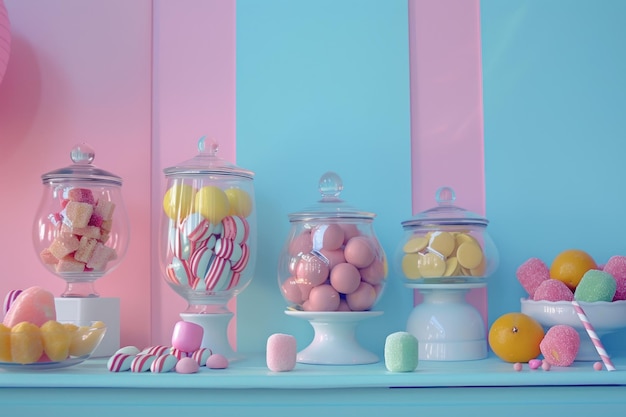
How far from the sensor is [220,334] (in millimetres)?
1299

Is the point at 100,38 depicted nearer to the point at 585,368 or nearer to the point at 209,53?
the point at 209,53

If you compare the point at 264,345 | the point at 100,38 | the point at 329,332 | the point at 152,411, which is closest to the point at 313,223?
the point at 329,332

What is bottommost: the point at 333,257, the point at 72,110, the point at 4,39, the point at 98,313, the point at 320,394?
the point at 320,394

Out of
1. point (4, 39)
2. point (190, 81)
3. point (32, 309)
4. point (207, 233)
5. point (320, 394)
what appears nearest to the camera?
point (320, 394)

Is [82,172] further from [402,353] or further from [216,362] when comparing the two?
[402,353]

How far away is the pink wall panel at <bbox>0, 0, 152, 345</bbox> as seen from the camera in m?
1.51

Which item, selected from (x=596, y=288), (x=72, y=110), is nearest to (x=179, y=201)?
(x=72, y=110)

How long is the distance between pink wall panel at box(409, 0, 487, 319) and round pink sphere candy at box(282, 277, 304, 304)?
375 millimetres

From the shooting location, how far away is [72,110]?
1.54 meters

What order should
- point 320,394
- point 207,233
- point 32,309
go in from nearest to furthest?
point 320,394
point 32,309
point 207,233

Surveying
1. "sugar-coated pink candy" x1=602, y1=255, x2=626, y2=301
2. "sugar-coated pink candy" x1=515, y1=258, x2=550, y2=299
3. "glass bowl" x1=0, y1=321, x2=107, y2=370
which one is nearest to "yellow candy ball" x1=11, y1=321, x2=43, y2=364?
"glass bowl" x1=0, y1=321, x2=107, y2=370

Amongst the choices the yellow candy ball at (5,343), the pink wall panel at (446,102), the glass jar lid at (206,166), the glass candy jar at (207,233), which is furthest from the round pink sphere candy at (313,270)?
the yellow candy ball at (5,343)

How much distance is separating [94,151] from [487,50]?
0.88 m

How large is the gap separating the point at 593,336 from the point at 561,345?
0.17ft
